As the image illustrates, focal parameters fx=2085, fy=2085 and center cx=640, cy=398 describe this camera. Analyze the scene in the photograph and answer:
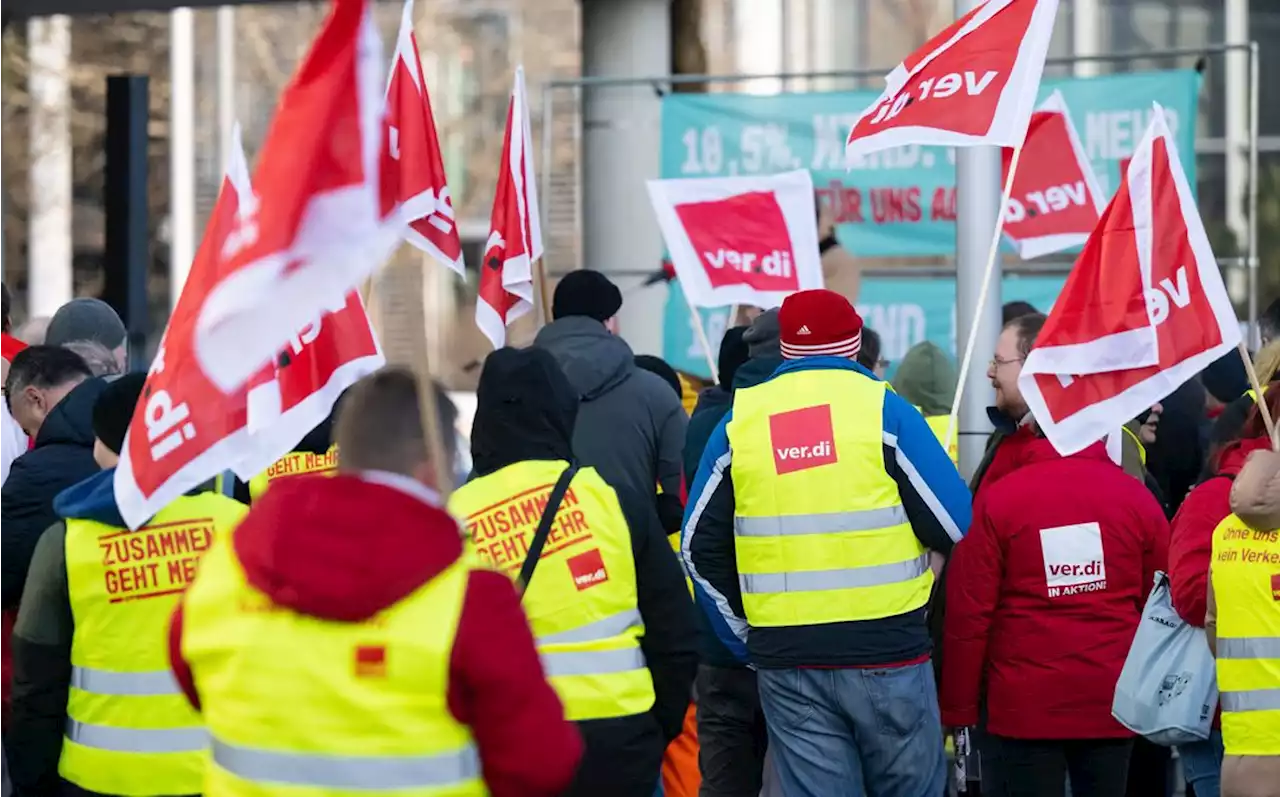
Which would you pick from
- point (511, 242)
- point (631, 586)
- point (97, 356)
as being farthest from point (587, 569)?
point (511, 242)

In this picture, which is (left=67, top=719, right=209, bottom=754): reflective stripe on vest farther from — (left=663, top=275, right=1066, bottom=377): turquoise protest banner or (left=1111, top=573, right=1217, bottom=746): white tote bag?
(left=663, top=275, right=1066, bottom=377): turquoise protest banner

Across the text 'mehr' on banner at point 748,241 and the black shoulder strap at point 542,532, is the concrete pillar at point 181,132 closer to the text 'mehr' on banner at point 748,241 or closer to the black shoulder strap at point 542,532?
the text 'mehr' on banner at point 748,241

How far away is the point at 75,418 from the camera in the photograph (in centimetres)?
580

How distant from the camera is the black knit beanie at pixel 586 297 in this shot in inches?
297

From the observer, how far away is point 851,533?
582 centimetres

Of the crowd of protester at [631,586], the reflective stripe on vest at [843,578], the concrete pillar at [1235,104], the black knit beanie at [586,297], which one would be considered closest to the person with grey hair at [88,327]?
the crowd of protester at [631,586]

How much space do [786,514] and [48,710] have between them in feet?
6.84

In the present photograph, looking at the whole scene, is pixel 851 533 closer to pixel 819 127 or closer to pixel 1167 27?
pixel 819 127

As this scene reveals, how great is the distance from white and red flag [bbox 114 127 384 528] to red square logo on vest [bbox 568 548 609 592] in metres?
0.81

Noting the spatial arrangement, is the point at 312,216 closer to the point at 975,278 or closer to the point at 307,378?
the point at 307,378

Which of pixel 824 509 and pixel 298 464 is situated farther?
pixel 298 464

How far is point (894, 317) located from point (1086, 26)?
10006 mm

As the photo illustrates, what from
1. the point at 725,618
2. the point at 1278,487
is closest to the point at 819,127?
the point at 725,618

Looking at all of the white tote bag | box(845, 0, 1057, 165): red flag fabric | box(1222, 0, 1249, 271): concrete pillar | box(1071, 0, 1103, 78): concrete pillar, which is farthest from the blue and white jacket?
box(1071, 0, 1103, 78): concrete pillar
